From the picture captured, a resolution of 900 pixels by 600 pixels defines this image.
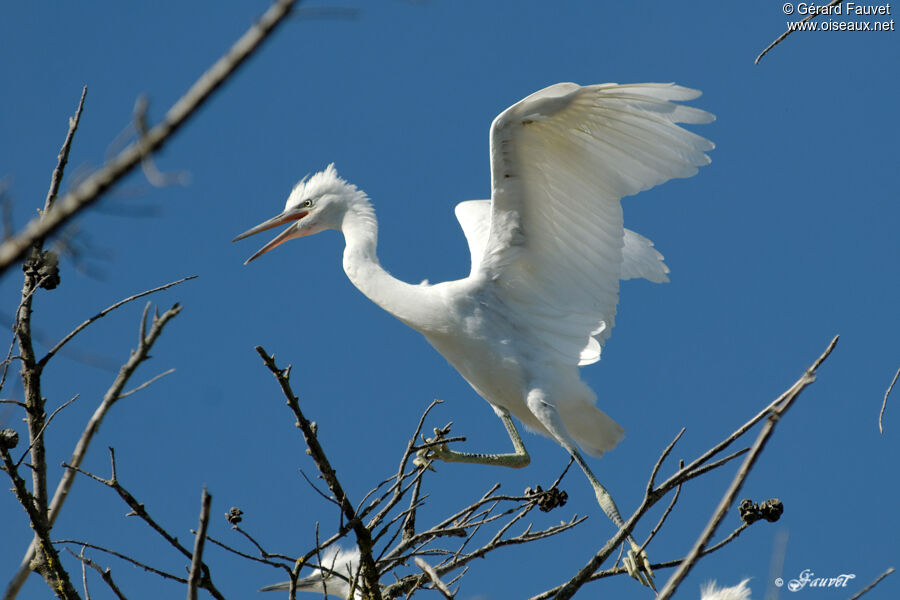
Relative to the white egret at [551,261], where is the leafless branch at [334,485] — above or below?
below

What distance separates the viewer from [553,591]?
12.3 feet

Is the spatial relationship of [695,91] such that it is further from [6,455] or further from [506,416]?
[6,455]

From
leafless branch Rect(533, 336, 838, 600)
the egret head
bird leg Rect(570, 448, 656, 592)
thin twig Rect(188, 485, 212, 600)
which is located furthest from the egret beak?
thin twig Rect(188, 485, 212, 600)

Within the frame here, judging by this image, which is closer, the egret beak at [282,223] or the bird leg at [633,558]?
the bird leg at [633,558]

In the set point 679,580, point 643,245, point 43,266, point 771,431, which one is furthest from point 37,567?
point 643,245

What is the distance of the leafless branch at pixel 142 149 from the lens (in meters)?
1.35

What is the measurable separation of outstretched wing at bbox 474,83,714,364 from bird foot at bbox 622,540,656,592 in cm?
129

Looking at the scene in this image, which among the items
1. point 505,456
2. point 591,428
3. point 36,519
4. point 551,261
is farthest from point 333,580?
point 36,519

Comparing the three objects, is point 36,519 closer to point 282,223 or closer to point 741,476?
point 741,476

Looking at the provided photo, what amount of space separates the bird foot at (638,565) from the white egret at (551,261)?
1.95 feet

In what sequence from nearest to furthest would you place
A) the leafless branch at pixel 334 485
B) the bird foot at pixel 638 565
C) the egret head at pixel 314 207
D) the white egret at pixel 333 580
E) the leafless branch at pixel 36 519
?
the leafless branch at pixel 36 519, the leafless branch at pixel 334 485, the bird foot at pixel 638 565, the egret head at pixel 314 207, the white egret at pixel 333 580

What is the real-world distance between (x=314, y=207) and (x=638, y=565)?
3.11 m

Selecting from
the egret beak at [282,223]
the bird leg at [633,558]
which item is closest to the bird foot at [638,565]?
the bird leg at [633,558]

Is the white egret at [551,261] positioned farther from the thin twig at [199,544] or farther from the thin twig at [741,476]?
the thin twig at [199,544]
